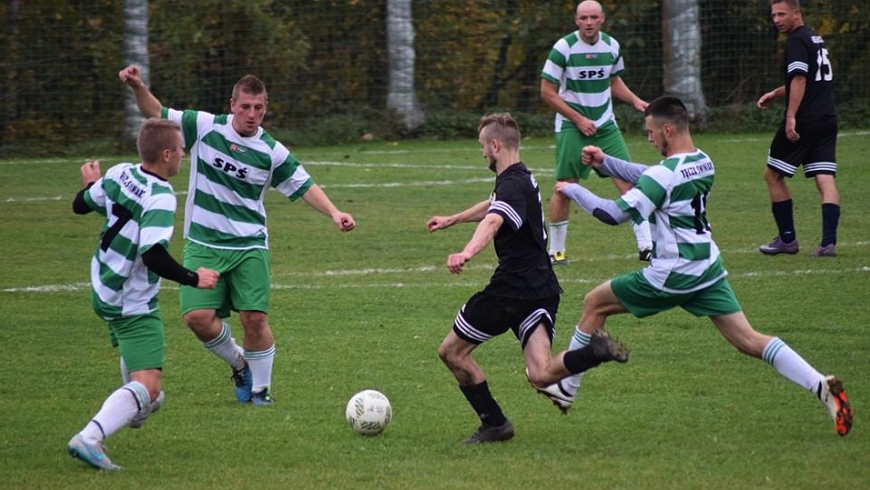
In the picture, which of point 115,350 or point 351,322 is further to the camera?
point 351,322

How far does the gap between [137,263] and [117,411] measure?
0.69 metres

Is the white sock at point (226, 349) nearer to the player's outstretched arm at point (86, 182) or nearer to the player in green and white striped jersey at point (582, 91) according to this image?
the player's outstretched arm at point (86, 182)

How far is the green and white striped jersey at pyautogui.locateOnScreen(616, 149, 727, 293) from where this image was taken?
6016 millimetres

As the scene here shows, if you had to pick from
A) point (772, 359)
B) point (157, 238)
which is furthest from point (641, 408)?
point (157, 238)

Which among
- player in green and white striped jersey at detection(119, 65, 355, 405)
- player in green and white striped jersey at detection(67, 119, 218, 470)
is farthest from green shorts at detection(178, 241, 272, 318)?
player in green and white striped jersey at detection(67, 119, 218, 470)

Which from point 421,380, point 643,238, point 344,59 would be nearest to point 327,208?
point 421,380

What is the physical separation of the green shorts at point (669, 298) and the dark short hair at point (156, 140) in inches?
92.0

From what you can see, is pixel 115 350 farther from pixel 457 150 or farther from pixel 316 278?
pixel 457 150

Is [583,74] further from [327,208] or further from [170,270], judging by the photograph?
[170,270]

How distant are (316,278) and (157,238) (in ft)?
16.0

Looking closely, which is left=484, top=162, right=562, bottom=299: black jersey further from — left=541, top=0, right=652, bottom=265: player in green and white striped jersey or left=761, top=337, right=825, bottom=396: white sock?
left=541, top=0, right=652, bottom=265: player in green and white striped jersey

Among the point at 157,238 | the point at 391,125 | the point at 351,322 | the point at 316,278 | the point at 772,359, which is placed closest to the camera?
the point at 157,238

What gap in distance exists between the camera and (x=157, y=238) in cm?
564

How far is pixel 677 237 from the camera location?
6.09 metres
